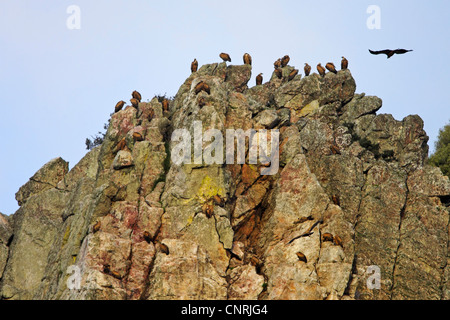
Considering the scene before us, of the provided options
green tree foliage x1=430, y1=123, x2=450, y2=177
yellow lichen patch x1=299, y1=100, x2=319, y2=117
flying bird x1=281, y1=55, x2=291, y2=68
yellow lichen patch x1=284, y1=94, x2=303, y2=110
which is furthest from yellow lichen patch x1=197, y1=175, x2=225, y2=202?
green tree foliage x1=430, y1=123, x2=450, y2=177

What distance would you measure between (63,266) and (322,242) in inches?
573

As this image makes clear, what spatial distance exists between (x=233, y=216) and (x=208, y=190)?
2.26 metres

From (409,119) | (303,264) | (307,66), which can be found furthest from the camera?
(307,66)

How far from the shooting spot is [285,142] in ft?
152

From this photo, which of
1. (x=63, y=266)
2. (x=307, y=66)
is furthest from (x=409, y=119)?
(x=63, y=266)

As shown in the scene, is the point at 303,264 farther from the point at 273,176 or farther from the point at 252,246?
the point at 273,176

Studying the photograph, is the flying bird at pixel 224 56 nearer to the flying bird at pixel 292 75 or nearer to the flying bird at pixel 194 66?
the flying bird at pixel 194 66

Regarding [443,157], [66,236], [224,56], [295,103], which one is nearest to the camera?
[66,236]

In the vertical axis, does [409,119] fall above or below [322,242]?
above

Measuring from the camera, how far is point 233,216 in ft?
141

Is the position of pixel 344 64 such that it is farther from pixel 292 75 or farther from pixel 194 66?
pixel 194 66

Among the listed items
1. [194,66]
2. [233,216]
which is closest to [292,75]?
[194,66]

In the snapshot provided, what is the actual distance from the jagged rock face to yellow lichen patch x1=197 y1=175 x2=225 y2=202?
0.06 metres
